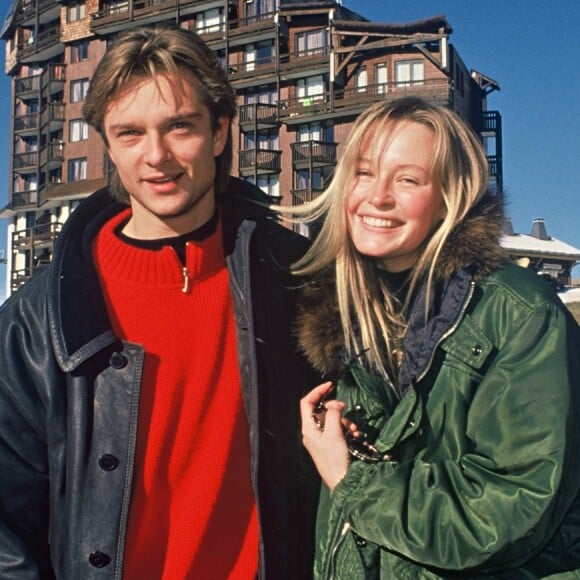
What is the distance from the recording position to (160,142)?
10.8 feet

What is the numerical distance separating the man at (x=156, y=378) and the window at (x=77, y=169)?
43393 millimetres

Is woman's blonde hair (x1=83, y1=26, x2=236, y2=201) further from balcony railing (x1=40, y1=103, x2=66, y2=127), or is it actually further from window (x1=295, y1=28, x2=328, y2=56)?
balcony railing (x1=40, y1=103, x2=66, y2=127)

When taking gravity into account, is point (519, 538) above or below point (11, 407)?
below

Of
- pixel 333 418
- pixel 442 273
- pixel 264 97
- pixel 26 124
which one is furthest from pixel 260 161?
pixel 333 418

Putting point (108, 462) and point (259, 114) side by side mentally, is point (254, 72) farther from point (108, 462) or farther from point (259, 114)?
point (108, 462)

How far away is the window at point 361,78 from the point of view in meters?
38.2

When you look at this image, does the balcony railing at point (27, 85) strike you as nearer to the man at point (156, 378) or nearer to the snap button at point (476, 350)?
the man at point (156, 378)

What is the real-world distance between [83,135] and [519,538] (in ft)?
149

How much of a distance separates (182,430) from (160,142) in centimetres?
113

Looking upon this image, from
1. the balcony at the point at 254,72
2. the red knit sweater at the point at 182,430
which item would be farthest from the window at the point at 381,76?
the red knit sweater at the point at 182,430

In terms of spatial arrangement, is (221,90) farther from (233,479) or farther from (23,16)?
(23,16)

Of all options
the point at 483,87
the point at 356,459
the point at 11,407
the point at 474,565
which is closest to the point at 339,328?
the point at 356,459

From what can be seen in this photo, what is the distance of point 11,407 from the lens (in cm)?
309

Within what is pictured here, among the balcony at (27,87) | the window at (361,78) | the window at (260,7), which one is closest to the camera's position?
the window at (361,78)
